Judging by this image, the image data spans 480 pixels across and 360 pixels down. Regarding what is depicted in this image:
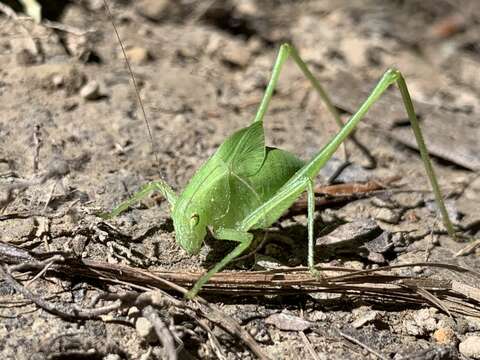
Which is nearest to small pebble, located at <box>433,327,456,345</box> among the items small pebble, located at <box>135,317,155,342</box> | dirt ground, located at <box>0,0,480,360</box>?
dirt ground, located at <box>0,0,480,360</box>

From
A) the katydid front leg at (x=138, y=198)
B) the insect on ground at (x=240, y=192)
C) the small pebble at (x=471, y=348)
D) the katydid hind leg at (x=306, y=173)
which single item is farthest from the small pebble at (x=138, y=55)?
the small pebble at (x=471, y=348)

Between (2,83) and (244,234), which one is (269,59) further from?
(244,234)

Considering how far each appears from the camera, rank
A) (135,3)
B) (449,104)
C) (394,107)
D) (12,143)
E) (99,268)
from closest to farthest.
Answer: (99,268), (12,143), (394,107), (449,104), (135,3)

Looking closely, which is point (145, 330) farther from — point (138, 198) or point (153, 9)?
point (153, 9)

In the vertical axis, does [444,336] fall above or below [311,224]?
below

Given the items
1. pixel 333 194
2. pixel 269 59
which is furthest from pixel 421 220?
pixel 269 59

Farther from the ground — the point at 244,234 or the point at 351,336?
the point at 244,234

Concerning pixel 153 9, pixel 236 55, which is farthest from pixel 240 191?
pixel 153 9
